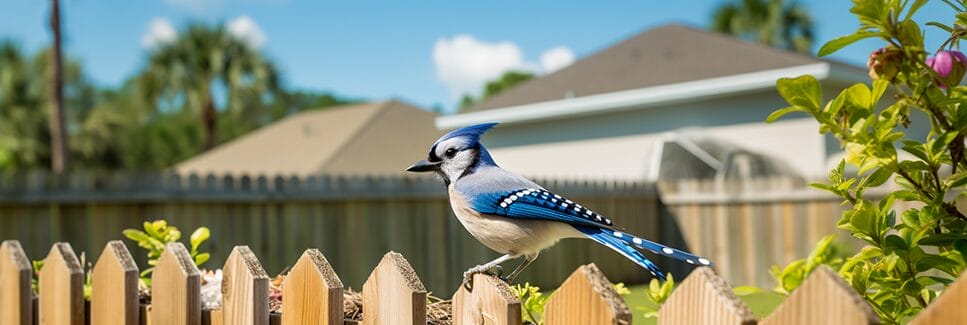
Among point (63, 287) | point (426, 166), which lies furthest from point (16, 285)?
point (426, 166)

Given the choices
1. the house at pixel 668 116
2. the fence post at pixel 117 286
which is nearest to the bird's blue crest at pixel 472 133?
the fence post at pixel 117 286

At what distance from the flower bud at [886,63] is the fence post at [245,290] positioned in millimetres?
1283

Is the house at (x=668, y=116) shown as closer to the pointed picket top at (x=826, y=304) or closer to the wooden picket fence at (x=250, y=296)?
the wooden picket fence at (x=250, y=296)

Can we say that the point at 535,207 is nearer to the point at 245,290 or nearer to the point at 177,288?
the point at 245,290

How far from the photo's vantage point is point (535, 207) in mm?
1571

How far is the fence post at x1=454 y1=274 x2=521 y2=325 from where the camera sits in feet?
4.85

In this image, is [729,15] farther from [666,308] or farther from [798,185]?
[666,308]

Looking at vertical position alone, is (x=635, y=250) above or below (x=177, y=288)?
above

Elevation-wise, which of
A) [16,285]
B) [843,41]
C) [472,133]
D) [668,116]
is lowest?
[16,285]

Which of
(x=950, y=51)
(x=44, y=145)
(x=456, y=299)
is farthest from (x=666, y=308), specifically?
(x=44, y=145)

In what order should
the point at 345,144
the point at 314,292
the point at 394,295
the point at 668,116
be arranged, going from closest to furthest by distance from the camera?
1. the point at 394,295
2. the point at 314,292
3. the point at 668,116
4. the point at 345,144

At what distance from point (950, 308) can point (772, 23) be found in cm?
3203

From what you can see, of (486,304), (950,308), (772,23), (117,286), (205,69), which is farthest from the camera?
(772,23)

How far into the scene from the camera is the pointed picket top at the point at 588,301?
1.35 metres
